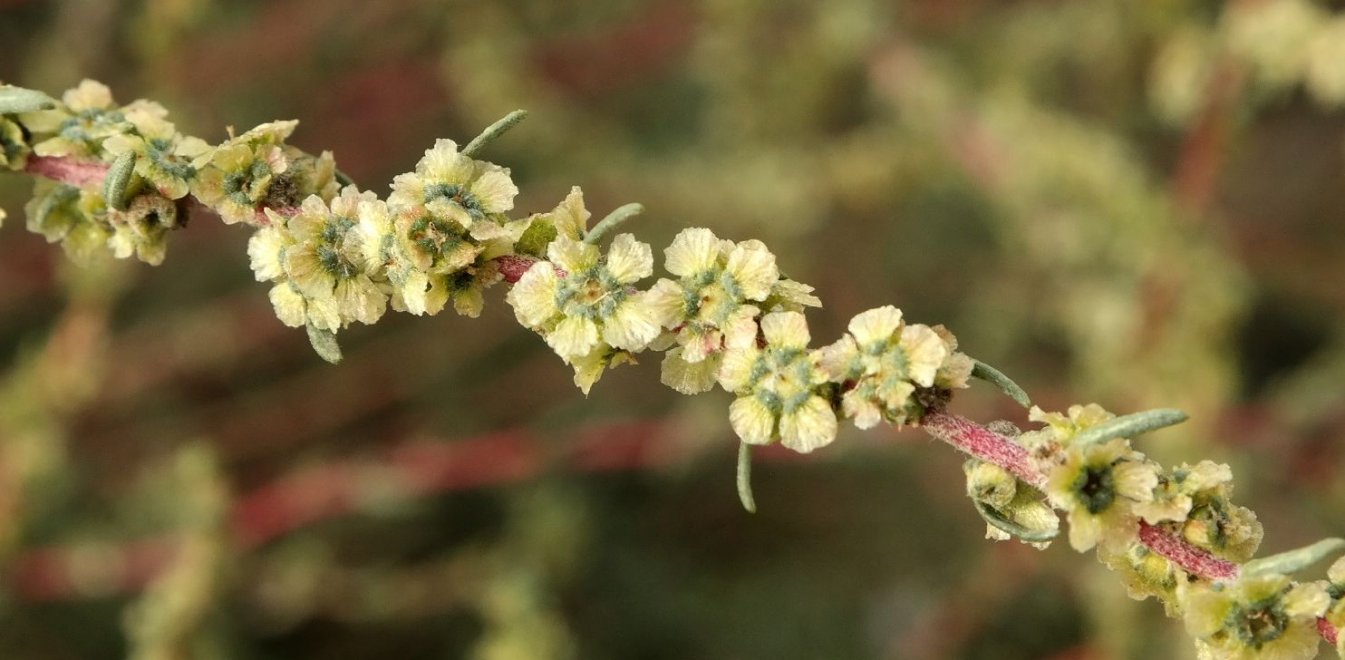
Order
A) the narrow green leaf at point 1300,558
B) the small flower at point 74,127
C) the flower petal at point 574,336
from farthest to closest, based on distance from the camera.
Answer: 1. the small flower at point 74,127
2. the flower petal at point 574,336
3. the narrow green leaf at point 1300,558

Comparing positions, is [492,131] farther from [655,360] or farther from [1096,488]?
[655,360]

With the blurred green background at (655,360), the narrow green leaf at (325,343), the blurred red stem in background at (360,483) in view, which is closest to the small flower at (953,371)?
the narrow green leaf at (325,343)

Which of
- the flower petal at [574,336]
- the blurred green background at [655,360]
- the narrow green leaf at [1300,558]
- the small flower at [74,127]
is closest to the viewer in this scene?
the narrow green leaf at [1300,558]

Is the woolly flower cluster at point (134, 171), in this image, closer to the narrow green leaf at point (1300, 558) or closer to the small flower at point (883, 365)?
the small flower at point (883, 365)

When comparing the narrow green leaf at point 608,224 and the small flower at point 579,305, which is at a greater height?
the narrow green leaf at point 608,224

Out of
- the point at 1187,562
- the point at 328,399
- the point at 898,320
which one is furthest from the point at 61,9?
the point at 1187,562

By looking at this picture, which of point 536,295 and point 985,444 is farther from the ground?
point 536,295

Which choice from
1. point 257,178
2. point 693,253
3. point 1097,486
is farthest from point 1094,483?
point 257,178
